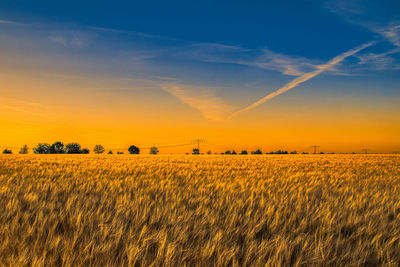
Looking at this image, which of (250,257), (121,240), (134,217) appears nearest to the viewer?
(250,257)

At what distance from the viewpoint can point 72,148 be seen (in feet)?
277

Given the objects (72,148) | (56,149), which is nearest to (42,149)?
(56,149)

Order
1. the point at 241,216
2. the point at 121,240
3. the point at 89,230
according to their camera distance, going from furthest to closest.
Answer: the point at 241,216 < the point at 89,230 < the point at 121,240

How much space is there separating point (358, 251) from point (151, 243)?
1.97 m

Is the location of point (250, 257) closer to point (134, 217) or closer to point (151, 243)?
point (151, 243)

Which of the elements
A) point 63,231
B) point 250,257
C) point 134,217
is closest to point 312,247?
point 250,257

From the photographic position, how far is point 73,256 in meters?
2.25

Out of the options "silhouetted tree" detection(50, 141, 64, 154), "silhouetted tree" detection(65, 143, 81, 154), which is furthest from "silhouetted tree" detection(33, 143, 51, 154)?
"silhouetted tree" detection(65, 143, 81, 154)

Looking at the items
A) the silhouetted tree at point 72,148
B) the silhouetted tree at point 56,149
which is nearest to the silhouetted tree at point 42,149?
the silhouetted tree at point 56,149

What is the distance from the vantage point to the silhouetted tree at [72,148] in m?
83.4

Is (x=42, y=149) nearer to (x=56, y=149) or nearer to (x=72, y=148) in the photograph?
(x=56, y=149)

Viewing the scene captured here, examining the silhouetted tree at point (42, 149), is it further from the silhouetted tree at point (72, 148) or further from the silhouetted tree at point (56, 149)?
the silhouetted tree at point (72, 148)

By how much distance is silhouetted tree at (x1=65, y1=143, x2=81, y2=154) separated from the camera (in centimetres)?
8344

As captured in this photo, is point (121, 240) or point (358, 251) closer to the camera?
point (358, 251)
